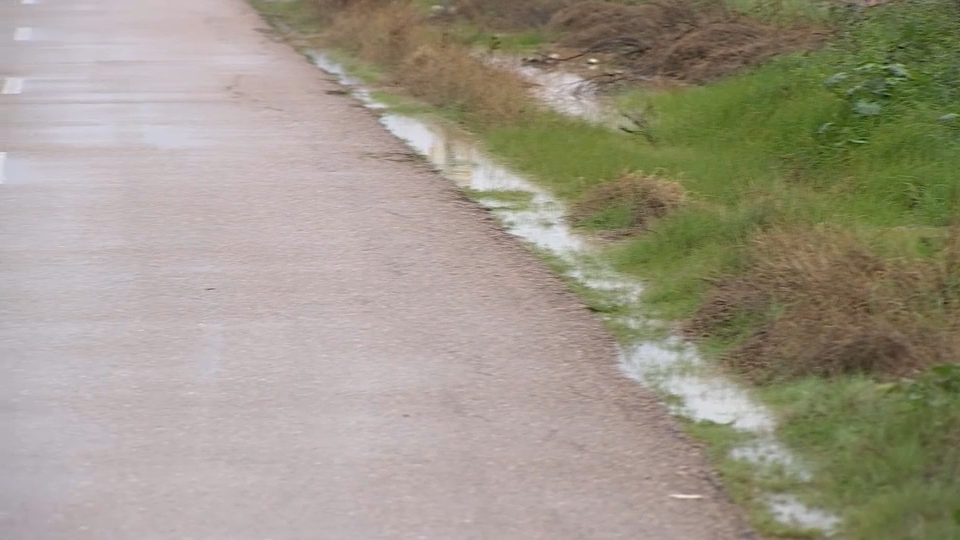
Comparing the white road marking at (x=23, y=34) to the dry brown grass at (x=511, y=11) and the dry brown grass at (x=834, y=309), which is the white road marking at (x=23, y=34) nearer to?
the dry brown grass at (x=511, y=11)

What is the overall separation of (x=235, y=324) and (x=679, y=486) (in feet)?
9.72

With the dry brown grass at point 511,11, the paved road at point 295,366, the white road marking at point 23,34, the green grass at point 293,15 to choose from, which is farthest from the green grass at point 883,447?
the white road marking at point 23,34

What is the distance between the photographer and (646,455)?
243 inches

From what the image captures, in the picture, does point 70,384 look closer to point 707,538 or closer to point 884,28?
point 707,538

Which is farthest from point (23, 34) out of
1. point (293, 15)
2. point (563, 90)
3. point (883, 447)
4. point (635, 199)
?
point (883, 447)

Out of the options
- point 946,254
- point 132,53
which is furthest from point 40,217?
point 132,53

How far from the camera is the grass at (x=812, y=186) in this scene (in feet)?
18.9

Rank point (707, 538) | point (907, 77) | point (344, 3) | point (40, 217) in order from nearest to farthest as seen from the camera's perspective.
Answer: point (707, 538)
point (40, 217)
point (907, 77)
point (344, 3)

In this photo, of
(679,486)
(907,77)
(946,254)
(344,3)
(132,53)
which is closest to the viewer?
(679,486)

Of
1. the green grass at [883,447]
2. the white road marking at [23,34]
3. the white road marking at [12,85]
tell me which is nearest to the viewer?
the green grass at [883,447]

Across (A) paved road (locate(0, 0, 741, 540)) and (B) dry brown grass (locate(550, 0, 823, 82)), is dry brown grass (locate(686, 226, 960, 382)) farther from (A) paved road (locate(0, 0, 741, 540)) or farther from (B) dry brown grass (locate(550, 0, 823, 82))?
(B) dry brown grass (locate(550, 0, 823, 82))

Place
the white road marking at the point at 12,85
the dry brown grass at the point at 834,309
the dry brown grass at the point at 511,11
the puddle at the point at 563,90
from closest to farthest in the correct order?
the dry brown grass at the point at 834,309
the puddle at the point at 563,90
the white road marking at the point at 12,85
the dry brown grass at the point at 511,11

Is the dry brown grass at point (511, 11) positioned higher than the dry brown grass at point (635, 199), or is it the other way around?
the dry brown grass at point (635, 199)

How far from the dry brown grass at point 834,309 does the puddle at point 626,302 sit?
23cm
